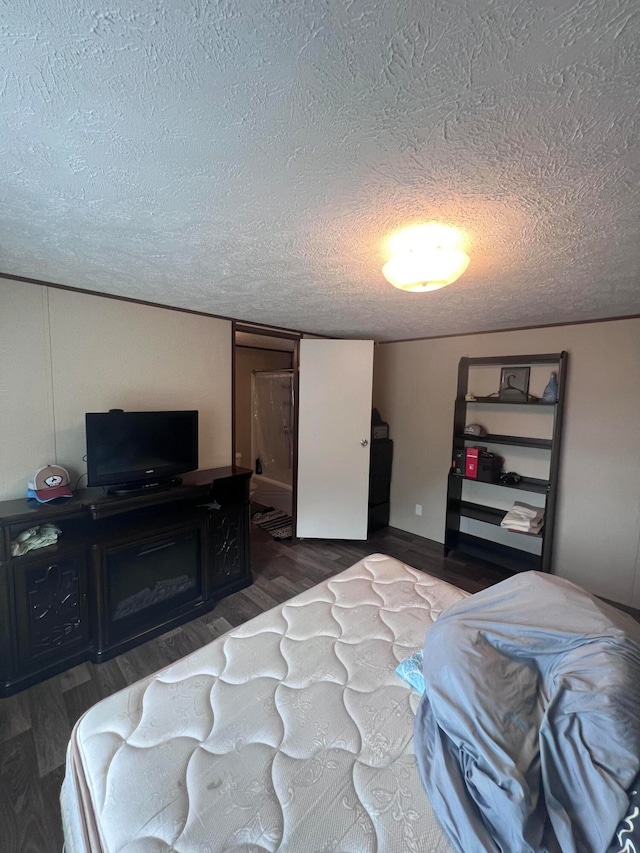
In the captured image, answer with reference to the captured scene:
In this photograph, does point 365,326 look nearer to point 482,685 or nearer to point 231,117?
point 231,117

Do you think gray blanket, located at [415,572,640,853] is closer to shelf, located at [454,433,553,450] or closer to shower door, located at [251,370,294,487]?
shelf, located at [454,433,553,450]

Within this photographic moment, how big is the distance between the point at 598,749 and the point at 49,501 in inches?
96.5

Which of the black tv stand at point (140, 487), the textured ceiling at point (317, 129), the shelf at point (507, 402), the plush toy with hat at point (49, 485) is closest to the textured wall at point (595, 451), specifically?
the shelf at point (507, 402)

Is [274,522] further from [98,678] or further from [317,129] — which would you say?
[317,129]

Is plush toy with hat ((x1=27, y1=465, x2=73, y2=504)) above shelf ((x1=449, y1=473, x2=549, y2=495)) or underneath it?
above

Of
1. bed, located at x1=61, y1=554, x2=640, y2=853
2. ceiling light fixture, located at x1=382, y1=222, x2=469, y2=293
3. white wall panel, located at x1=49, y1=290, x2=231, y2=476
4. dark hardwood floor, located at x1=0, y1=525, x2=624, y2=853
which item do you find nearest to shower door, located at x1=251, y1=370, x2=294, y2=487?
dark hardwood floor, located at x1=0, y1=525, x2=624, y2=853

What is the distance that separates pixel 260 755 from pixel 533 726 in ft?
2.47

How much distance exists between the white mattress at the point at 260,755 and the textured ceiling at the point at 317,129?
5.36 ft

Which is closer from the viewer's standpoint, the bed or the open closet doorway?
the bed

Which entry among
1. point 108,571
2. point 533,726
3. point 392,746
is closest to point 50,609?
point 108,571

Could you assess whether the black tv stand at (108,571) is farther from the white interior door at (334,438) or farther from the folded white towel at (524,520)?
the folded white towel at (524,520)

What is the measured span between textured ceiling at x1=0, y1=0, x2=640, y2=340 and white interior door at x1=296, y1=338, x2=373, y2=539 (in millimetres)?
1881

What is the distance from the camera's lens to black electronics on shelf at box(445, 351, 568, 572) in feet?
9.43

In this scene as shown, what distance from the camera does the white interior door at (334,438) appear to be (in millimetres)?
3498
